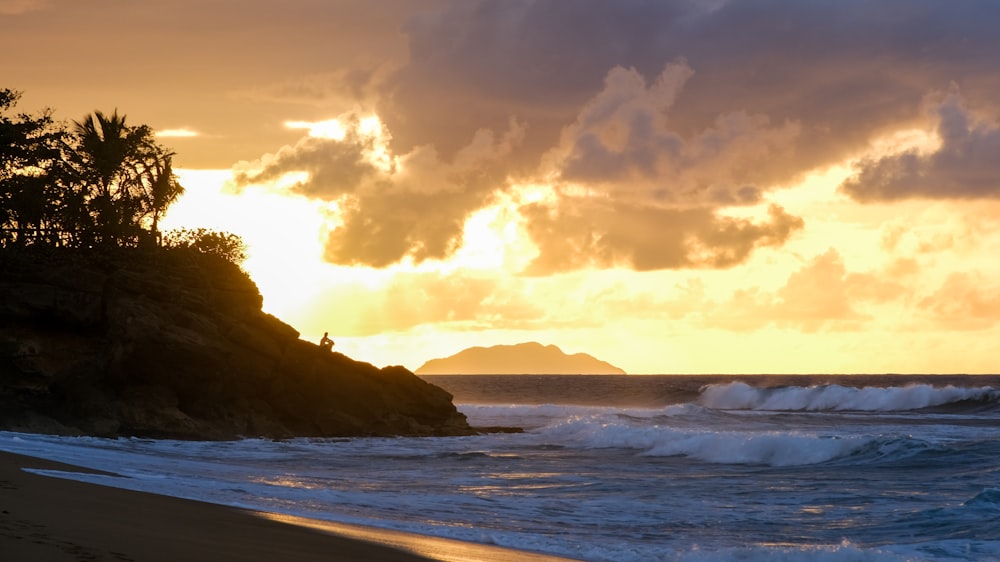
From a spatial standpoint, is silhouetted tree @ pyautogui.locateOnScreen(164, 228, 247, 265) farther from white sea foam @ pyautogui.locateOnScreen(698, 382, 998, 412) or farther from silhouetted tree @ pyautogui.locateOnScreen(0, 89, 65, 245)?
white sea foam @ pyautogui.locateOnScreen(698, 382, 998, 412)

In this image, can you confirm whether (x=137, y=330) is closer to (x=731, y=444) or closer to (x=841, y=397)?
(x=731, y=444)

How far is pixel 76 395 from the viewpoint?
34844mm

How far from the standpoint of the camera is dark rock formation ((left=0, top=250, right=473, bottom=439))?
34500mm

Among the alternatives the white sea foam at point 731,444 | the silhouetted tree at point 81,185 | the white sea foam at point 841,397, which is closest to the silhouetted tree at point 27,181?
the silhouetted tree at point 81,185

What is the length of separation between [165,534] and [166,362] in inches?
1030

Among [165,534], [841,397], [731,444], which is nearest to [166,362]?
[731,444]

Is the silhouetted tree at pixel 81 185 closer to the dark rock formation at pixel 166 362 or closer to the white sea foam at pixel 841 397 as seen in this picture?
the dark rock formation at pixel 166 362

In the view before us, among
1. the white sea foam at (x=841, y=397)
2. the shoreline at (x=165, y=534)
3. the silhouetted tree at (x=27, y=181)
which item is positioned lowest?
the shoreline at (x=165, y=534)

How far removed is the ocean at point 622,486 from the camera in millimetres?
17516

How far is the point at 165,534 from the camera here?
12266mm

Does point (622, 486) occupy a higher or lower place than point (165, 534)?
lower

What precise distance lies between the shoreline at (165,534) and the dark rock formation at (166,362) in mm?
17501

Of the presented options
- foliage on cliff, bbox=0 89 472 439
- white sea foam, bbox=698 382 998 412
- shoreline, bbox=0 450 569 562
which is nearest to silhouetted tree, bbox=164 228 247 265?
foliage on cliff, bbox=0 89 472 439

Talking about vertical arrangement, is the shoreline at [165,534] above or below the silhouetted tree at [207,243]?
below
